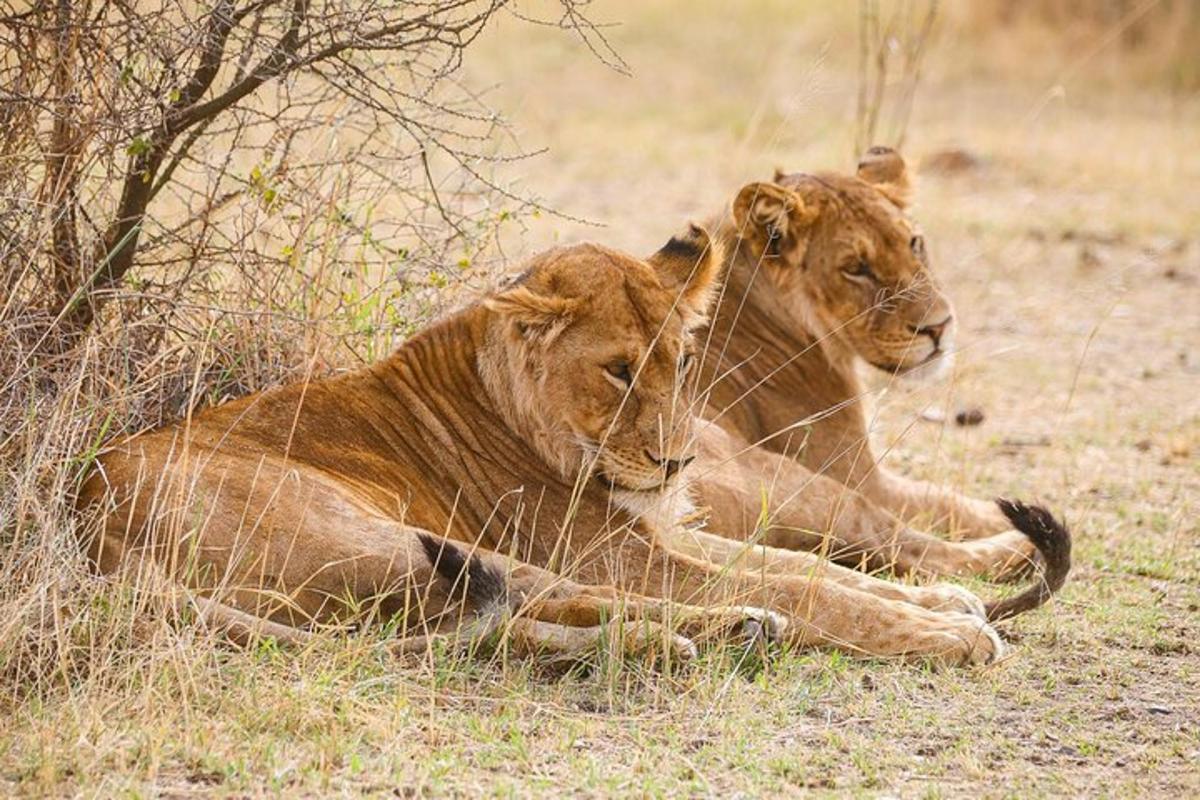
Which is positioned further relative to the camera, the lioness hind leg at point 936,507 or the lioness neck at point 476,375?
the lioness hind leg at point 936,507

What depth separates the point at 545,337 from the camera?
191 inches

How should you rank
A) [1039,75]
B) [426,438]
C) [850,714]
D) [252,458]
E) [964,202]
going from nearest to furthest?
1. [850,714]
2. [252,458]
3. [426,438]
4. [964,202]
5. [1039,75]

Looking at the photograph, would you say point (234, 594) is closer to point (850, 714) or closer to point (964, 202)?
point (850, 714)

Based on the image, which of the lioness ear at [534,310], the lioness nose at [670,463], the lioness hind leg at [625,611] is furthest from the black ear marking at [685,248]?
the lioness hind leg at [625,611]

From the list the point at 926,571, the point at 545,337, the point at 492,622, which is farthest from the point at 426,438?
the point at 926,571

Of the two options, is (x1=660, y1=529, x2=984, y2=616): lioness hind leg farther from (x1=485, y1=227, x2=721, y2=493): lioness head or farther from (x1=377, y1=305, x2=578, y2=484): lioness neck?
(x1=377, y1=305, x2=578, y2=484): lioness neck

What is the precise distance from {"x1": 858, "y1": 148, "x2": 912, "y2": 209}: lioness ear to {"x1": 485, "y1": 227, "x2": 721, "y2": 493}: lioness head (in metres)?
1.86

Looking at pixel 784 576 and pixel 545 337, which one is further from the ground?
pixel 545 337

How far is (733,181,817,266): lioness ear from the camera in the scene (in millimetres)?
6070

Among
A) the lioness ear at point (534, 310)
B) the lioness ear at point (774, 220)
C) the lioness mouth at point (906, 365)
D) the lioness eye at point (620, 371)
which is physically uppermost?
the lioness ear at point (774, 220)

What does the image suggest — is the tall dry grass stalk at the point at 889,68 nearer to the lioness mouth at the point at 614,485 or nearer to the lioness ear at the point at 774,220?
the lioness ear at the point at 774,220

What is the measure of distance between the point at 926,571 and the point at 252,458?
2138mm

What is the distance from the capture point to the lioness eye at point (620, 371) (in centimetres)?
483

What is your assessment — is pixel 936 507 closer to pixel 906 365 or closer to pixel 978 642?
pixel 906 365
